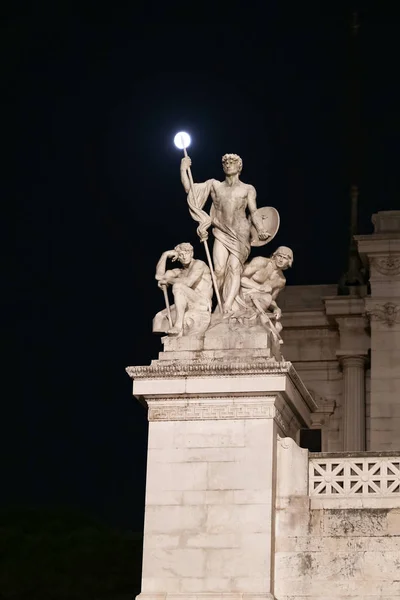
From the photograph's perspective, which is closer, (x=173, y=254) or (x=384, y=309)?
(x=173, y=254)

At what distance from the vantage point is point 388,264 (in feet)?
136

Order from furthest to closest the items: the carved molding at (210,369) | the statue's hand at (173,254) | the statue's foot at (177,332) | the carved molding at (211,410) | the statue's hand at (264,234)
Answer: the statue's hand at (264,234) → the statue's hand at (173,254) → the statue's foot at (177,332) → the carved molding at (211,410) → the carved molding at (210,369)

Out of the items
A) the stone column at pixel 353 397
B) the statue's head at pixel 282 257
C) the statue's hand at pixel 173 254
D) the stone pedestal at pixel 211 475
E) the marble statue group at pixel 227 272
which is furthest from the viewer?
the stone column at pixel 353 397

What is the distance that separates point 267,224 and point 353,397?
1709 centimetres

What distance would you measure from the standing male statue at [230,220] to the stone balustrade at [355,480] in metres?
3.40

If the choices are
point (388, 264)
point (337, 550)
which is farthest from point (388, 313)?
point (337, 550)

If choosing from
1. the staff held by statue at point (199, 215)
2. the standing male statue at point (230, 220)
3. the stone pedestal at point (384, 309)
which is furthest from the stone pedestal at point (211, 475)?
the stone pedestal at point (384, 309)

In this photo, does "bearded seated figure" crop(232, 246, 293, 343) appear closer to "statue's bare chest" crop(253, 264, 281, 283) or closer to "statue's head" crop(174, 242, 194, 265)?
"statue's bare chest" crop(253, 264, 281, 283)

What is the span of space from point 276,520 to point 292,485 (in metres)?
0.63

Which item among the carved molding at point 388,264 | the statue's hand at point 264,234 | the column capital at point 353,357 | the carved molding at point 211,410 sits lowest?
the carved molding at point 211,410

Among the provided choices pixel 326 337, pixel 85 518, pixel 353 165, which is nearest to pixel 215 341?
pixel 326 337

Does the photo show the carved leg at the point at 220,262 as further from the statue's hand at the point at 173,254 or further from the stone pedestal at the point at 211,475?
the stone pedestal at the point at 211,475

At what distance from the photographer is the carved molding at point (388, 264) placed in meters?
41.2

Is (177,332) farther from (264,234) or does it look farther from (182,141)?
(182,141)
